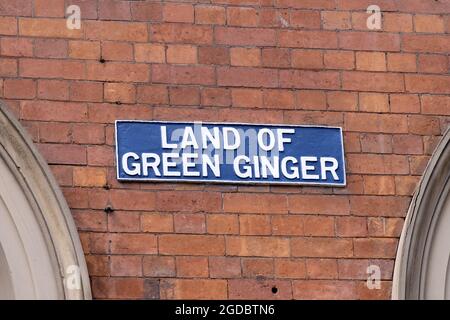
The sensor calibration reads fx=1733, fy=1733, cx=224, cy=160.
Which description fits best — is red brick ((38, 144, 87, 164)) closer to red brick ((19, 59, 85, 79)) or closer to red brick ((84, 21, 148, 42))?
red brick ((19, 59, 85, 79))

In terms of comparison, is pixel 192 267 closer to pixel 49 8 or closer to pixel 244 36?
pixel 244 36

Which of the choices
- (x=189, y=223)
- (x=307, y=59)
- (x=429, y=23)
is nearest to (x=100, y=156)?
(x=189, y=223)

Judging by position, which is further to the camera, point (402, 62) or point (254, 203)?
point (402, 62)

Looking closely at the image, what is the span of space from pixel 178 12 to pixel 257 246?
1.13 metres

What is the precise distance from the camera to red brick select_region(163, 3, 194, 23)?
769cm

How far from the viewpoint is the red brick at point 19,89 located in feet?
24.4

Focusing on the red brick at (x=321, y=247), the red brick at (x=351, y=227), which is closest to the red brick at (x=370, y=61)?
the red brick at (x=351, y=227)

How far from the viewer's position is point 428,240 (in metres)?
7.45

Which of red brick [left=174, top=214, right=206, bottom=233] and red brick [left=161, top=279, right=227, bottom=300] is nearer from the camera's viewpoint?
red brick [left=161, top=279, right=227, bottom=300]

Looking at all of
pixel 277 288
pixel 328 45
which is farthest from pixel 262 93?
pixel 277 288

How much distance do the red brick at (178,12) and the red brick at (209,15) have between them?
0.03 m

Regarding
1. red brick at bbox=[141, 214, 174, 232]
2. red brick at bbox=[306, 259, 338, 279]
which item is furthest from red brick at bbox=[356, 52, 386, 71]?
red brick at bbox=[141, 214, 174, 232]

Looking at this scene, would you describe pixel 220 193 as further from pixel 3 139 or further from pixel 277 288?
pixel 3 139
